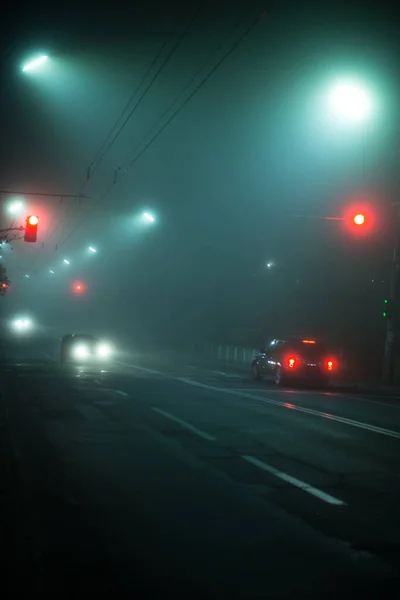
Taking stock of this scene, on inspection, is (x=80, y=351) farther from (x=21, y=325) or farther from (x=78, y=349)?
(x=21, y=325)

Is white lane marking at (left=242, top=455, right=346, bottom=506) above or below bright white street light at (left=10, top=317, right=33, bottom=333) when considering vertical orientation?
below

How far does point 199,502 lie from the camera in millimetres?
9305

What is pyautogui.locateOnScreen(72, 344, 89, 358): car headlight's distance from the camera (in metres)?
43.9

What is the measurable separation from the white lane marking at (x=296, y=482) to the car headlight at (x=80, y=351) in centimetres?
3223

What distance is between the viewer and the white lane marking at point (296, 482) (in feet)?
31.4

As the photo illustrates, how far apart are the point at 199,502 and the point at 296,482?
175 cm

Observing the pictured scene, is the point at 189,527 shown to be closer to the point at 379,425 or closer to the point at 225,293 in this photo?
the point at 379,425

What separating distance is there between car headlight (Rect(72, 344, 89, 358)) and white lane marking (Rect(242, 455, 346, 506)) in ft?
106

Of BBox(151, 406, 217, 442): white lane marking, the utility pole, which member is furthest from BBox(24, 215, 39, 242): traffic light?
the utility pole

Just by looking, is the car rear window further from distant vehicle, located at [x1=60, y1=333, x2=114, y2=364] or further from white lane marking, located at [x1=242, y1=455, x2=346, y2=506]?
white lane marking, located at [x1=242, y1=455, x2=346, y2=506]

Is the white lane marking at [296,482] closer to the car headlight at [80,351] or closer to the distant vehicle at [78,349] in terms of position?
the distant vehicle at [78,349]

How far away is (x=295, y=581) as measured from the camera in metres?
6.48

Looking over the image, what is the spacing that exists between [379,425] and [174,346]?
52.9 metres

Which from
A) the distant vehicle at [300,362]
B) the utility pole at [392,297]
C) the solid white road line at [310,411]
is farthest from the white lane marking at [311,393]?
the utility pole at [392,297]
